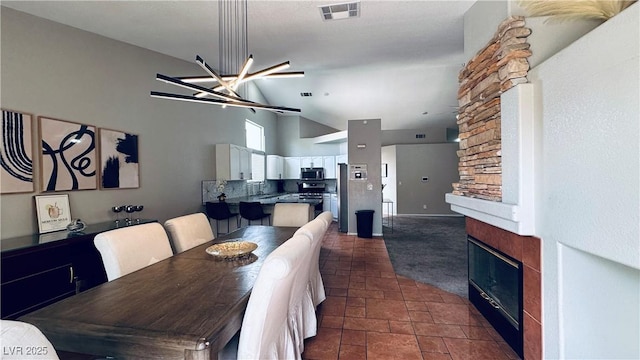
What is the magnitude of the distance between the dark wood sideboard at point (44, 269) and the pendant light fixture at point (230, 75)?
163 cm

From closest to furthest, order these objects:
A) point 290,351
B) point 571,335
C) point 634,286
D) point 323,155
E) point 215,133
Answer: point 634,286, point 571,335, point 290,351, point 215,133, point 323,155

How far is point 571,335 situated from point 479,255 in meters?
1.14

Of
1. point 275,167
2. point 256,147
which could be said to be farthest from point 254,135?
point 275,167

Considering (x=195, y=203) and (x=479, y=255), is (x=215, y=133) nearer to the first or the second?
(x=195, y=203)

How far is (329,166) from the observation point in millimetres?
8469

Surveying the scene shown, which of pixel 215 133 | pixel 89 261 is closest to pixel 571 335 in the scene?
pixel 89 261

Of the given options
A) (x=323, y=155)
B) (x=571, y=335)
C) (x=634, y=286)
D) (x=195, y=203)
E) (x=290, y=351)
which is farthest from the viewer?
(x=323, y=155)

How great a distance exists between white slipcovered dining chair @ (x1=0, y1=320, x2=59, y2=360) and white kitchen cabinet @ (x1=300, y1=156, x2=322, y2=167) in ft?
25.8

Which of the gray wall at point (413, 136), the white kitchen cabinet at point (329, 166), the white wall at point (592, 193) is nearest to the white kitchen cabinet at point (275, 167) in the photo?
the white kitchen cabinet at point (329, 166)

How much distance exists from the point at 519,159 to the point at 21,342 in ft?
7.91

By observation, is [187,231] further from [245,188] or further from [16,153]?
[245,188]

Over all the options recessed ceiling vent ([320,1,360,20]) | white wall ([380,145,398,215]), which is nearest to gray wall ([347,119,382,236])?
white wall ([380,145,398,215])

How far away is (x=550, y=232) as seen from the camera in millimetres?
1665

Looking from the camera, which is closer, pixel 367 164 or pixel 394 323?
pixel 394 323
